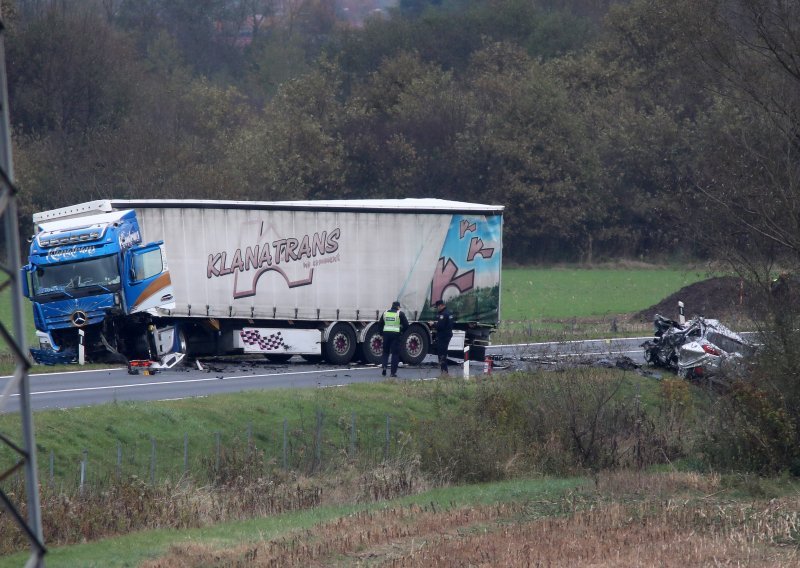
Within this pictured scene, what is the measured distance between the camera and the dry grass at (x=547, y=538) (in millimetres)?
10891

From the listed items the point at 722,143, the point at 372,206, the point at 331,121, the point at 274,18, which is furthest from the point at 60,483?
the point at 274,18

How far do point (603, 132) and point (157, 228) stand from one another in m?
42.4

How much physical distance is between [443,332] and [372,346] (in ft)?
8.35

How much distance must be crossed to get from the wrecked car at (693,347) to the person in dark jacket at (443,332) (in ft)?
16.6

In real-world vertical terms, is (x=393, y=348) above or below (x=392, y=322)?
below

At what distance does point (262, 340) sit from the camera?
24516 mm

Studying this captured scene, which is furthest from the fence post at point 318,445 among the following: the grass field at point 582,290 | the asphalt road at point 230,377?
the grass field at point 582,290

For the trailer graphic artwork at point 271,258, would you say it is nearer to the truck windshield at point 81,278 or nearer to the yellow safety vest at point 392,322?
the truck windshield at point 81,278

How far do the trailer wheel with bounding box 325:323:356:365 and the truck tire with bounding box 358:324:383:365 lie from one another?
0.29 m

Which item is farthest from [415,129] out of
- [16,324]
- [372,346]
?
[16,324]

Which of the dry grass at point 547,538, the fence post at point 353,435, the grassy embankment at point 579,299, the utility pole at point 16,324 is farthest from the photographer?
the grassy embankment at point 579,299

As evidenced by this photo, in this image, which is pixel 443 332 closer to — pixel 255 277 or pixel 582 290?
pixel 255 277

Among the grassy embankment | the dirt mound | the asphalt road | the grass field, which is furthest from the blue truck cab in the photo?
the dirt mound

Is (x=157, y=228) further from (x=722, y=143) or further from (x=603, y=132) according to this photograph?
(x=603, y=132)
